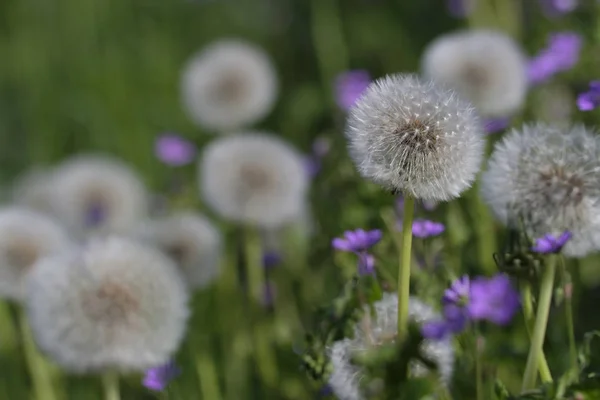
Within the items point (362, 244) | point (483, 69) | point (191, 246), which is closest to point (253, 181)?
point (191, 246)

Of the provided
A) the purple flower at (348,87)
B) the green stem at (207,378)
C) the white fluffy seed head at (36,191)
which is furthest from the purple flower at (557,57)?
the white fluffy seed head at (36,191)

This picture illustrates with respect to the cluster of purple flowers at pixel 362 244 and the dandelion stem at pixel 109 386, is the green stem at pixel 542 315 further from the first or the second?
the dandelion stem at pixel 109 386

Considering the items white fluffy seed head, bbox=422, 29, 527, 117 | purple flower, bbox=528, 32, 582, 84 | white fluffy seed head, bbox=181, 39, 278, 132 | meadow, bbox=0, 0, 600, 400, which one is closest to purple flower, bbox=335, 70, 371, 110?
meadow, bbox=0, 0, 600, 400

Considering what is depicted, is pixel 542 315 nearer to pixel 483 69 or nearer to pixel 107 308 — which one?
pixel 107 308

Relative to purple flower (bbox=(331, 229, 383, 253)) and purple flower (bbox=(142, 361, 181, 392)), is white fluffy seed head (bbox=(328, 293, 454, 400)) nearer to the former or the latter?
purple flower (bbox=(331, 229, 383, 253))

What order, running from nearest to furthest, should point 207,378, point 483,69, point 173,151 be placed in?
point 207,378
point 483,69
point 173,151

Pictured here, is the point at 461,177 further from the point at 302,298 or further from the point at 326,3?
the point at 326,3

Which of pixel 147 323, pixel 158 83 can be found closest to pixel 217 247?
pixel 147 323
